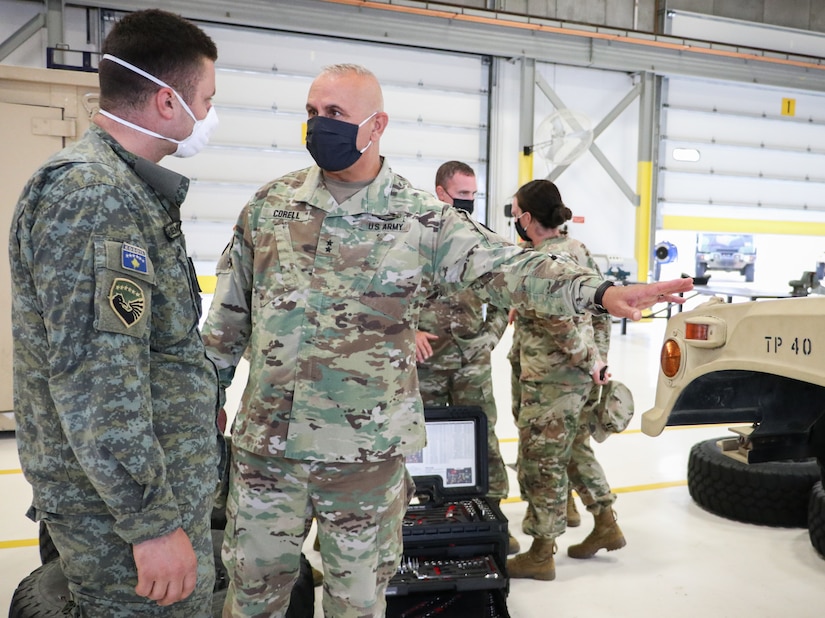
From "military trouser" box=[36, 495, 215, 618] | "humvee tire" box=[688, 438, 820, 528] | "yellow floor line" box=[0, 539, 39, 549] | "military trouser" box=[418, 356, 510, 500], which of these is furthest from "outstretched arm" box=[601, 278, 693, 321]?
"yellow floor line" box=[0, 539, 39, 549]

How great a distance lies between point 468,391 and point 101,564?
2127 millimetres

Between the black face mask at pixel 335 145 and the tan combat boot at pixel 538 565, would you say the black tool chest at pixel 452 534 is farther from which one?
the black face mask at pixel 335 145

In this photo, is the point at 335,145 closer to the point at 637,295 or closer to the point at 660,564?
the point at 637,295

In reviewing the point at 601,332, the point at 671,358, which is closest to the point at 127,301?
the point at 671,358

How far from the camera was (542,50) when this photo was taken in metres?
11.8

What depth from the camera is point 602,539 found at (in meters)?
3.29

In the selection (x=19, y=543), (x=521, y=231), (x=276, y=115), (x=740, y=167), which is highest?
(x=276, y=115)

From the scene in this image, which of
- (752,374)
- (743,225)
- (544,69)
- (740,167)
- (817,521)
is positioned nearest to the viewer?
(752,374)

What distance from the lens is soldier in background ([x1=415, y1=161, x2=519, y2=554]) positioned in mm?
3242

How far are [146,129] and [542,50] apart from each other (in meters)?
11.5

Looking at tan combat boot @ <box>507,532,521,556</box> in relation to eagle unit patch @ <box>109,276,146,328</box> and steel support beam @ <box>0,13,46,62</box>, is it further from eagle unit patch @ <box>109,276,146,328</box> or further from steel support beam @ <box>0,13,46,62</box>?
steel support beam @ <box>0,13,46,62</box>

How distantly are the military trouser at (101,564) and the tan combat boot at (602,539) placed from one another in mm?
2297

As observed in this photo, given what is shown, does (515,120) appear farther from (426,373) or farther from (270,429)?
(270,429)

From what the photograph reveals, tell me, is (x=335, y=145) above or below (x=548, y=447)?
above
